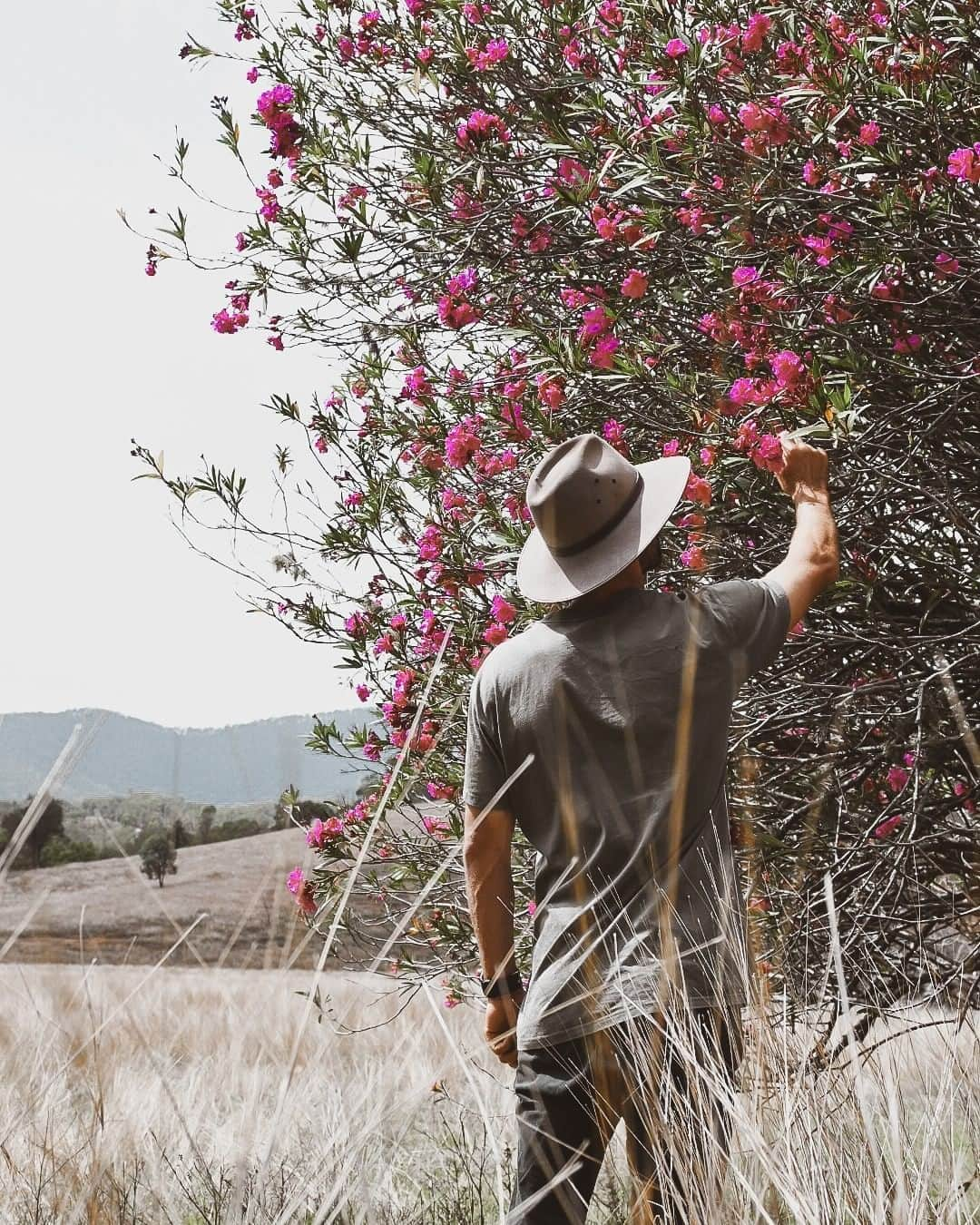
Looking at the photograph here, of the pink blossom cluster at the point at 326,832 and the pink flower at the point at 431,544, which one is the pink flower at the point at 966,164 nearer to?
the pink flower at the point at 431,544

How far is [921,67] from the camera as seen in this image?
2535 mm

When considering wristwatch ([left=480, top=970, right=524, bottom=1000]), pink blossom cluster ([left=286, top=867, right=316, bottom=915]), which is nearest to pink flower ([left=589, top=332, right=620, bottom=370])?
wristwatch ([left=480, top=970, right=524, bottom=1000])

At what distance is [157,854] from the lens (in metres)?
0.92

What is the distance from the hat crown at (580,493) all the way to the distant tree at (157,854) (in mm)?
1223

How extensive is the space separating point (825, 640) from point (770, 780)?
Result: 1.41ft

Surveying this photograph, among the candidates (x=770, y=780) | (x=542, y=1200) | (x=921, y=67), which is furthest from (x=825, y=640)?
(x=542, y=1200)

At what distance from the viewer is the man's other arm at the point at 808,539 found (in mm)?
2033

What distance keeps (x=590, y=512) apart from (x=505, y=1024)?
0.98 meters

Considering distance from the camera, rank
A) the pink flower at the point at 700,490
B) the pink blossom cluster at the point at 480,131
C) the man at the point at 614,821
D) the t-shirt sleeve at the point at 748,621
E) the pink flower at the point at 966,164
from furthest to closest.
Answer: the pink blossom cluster at the point at 480,131 < the pink flower at the point at 700,490 < the pink flower at the point at 966,164 < the t-shirt sleeve at the point at 748,621 < the man at the point at 614,821

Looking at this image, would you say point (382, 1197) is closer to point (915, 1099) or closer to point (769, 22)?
point (915, 1099)

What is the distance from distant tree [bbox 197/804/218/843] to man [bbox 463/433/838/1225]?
2.61ft

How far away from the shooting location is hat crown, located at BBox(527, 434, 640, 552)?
2.07 metres

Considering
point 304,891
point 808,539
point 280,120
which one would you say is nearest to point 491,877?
point 808,539

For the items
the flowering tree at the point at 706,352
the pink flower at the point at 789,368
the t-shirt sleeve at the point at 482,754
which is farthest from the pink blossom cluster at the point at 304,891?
the pink flower at the point at 789,368
